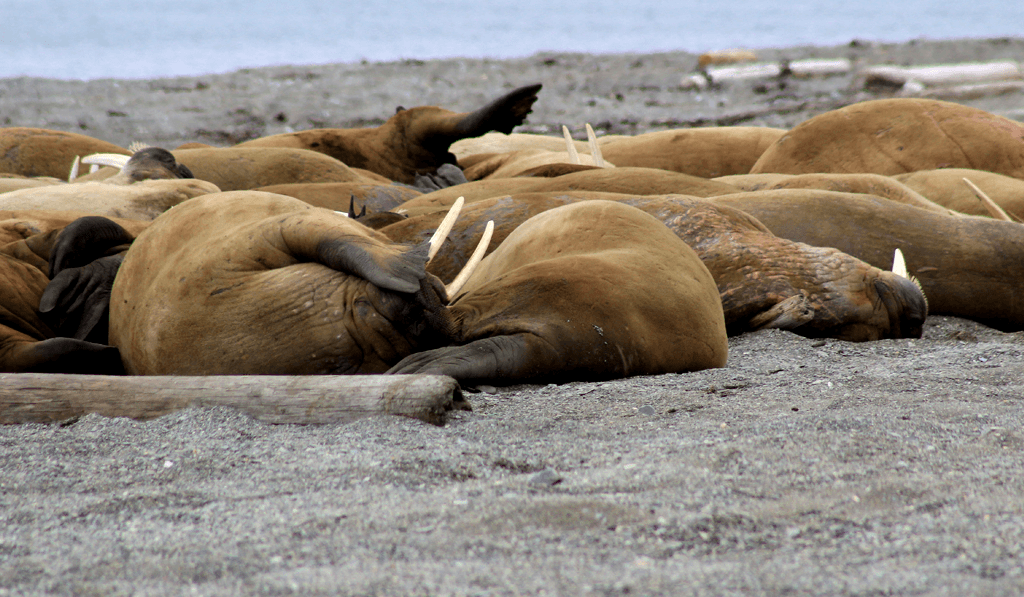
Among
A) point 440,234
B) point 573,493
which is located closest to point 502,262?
point 440,234

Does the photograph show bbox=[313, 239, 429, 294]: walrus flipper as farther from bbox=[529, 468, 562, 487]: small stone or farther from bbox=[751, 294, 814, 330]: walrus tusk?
bbox=[751, 294, 814, 330]: walrus tusk

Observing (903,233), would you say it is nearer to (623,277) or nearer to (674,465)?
(623,277)

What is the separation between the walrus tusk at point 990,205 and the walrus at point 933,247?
914mm

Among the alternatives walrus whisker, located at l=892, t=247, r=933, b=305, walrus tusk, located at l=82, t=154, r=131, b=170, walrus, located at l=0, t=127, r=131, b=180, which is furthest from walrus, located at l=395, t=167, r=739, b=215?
walrus, located at l=0, t=127, r=131, b=180

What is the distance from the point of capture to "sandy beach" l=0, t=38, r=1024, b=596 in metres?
1.73

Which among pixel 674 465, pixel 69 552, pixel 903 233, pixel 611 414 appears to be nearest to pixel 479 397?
pixel 611 414

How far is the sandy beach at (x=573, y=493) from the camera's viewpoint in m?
1.73

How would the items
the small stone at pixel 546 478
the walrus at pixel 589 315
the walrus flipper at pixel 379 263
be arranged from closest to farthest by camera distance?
the small stone at pixel 546 478
the walrus flipper at pixel 379 263
the walrus at pixel 589 315

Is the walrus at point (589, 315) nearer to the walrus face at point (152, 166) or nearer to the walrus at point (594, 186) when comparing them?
the walrus at point (594, 186)

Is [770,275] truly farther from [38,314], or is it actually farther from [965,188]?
[38,314]

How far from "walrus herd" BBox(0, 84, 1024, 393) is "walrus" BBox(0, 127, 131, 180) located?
1.69 m

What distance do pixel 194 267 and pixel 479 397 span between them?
138 cm

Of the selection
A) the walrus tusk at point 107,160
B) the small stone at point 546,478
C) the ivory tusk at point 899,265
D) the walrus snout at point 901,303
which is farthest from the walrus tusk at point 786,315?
the walrus tusk at point 107,160

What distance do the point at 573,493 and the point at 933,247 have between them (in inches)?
172
